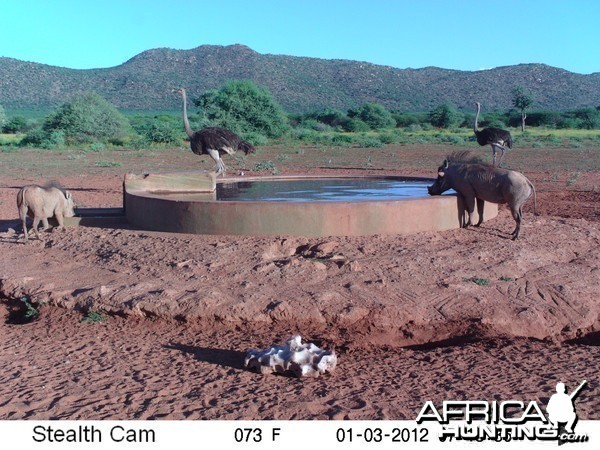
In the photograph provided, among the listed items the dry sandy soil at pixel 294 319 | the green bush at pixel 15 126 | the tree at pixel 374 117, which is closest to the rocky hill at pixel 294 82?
the tree at pixel 374 117

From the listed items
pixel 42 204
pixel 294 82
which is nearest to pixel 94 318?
pixel 42 204

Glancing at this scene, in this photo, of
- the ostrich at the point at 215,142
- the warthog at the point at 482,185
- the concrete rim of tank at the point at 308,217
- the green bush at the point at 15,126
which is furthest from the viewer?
the green bush at the point at 15,126

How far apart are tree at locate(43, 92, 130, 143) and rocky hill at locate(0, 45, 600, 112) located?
41939 millimetres

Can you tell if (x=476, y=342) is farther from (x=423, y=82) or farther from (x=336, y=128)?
(x=423, y=82)

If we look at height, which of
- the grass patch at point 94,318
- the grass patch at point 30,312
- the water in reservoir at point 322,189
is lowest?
the grass patch at point 30,312

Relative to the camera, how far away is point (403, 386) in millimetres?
5793

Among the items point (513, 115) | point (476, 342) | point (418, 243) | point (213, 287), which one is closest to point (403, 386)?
point (476, 342)

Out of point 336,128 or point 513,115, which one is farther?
point 513,115

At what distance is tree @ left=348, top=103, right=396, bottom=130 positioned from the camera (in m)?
60.5

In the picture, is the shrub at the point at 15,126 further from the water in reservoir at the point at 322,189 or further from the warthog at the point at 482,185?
the warthog at the point at 482,185

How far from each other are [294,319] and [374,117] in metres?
54.8

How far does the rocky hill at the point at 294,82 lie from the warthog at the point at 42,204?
73830 mm

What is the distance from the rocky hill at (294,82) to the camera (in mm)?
88875

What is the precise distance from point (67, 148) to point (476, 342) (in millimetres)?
32877
